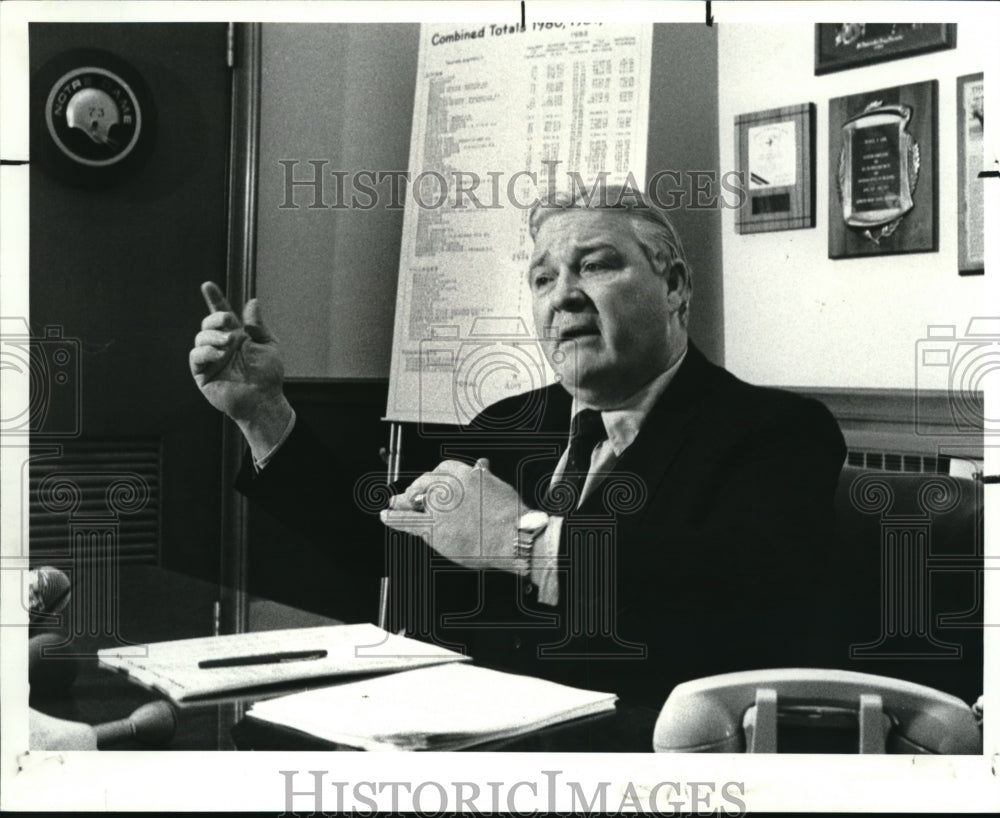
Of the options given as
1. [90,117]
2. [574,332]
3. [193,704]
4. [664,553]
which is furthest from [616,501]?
[90,117]

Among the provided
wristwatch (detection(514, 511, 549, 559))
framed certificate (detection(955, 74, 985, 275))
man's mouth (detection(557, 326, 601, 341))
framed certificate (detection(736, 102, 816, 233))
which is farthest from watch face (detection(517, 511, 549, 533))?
framed certificate (detection(955, 74, 985, 275))

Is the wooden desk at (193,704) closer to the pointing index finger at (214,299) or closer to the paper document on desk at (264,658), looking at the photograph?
the paper document on desk at (264,658)

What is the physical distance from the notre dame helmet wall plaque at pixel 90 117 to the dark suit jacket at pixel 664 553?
61 cm

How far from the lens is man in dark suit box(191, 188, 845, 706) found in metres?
1.51

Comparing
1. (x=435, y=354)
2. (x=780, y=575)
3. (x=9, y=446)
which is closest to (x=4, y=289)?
(x=9, y=446)

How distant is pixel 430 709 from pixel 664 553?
0.40 m

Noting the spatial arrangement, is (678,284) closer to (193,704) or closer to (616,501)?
(616,501)

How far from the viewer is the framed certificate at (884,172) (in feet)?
4.89

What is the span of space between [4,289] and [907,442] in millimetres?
1276

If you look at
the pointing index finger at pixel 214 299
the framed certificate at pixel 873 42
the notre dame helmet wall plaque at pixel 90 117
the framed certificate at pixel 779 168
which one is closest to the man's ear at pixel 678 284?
the framed certificate at pixel 779 168

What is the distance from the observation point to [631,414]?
5.08ft

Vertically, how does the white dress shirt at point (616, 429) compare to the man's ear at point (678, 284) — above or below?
below

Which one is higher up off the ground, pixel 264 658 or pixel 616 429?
pixel 616 429

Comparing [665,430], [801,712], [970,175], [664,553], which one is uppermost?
[970,175]
